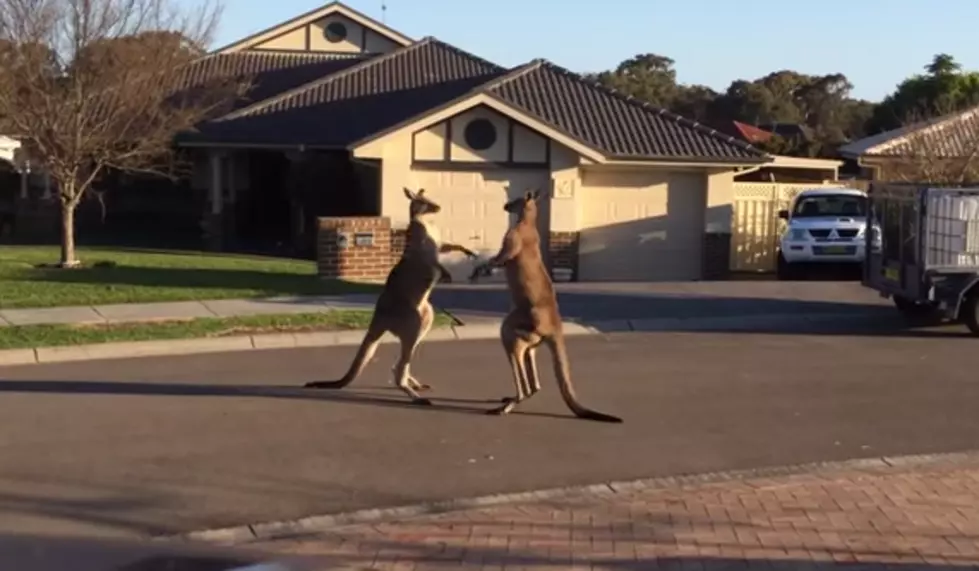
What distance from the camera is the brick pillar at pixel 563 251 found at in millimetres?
27875

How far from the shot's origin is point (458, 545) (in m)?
7.70

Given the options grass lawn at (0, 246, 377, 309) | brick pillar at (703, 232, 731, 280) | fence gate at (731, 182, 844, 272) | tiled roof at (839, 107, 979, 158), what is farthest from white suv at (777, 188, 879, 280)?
grass lawn at (0, 246, 377, 309)

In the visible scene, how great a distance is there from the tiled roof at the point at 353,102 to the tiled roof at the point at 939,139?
30.3 ft

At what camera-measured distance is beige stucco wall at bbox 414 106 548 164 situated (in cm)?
2734

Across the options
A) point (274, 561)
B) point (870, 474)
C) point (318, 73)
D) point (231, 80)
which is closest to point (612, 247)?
point (231, 80)

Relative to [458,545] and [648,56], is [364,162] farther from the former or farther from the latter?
[648,56]

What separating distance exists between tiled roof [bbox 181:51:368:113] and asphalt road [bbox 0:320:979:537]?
77.9 ft

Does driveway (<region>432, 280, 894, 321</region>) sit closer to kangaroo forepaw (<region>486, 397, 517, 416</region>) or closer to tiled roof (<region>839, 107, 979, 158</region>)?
kangaroo forepaw (<region>486, 397, 517, 416</region>)

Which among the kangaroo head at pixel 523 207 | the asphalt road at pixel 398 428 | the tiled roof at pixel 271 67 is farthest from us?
the tiled roof at pixel 271 67

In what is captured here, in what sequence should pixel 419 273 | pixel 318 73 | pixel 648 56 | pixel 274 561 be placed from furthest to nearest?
pixel 648 56 → pixel 318 73 → pixel 419 273 → pixel 274 561

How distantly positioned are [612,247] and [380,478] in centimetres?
1947

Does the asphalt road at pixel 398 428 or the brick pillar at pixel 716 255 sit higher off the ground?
the brick pillar at pixel 716 255

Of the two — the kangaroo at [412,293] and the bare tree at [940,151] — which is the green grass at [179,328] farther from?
the bare tree at [940,151]

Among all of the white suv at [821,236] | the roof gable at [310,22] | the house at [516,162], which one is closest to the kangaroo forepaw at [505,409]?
the house at [516,162]
